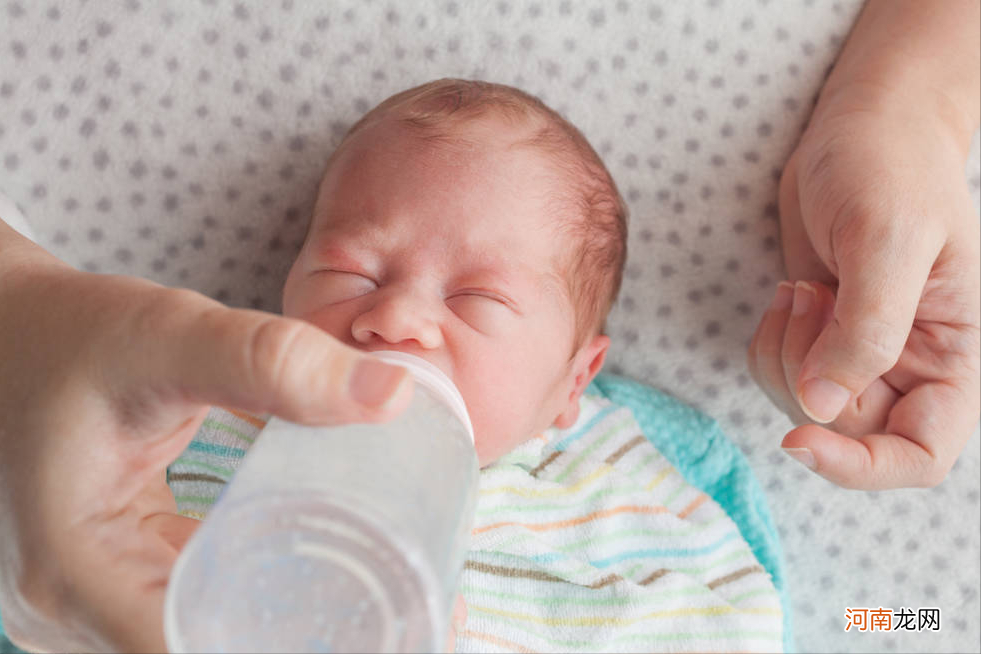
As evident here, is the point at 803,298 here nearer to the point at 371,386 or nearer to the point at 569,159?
the point at 569,159

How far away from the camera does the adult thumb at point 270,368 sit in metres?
0.61

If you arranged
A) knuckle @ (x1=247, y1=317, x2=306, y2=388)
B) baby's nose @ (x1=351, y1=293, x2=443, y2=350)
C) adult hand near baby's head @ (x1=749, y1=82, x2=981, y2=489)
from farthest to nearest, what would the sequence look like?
adult hand near baby's head @ (x1=749, y1=82, x2=981, y2=489) < baby's nose @ (x1=351, y1=293, x2=443, y2=350) < knuckle @ (x1=247, y1=317, x2=306, y2=388)

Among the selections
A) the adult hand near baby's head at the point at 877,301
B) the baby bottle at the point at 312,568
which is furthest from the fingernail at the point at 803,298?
the baby bottle at the point at 312,568

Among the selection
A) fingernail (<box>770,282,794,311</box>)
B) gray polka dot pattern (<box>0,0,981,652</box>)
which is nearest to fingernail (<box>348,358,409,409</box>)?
gray polka dot pattern (<box>0,0,981,652</box>)

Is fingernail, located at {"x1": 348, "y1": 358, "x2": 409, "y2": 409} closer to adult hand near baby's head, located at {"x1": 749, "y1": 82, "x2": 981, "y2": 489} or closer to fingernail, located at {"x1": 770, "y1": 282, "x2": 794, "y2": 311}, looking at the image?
adult hand near baby's head, located at {"x1": 749, "y1": 82, "x2": 981, "y2": 489}

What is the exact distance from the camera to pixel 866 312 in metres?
1.16

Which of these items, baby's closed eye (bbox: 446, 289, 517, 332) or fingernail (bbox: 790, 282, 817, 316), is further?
fingernail (bbox: 790, 282, 817, 316)

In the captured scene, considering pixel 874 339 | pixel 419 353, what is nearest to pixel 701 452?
pixel 874 339

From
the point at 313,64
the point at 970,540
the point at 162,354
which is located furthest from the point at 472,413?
the point at 970,540

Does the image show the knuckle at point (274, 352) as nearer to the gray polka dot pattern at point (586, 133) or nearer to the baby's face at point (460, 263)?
the baby's face at point (460, 263)

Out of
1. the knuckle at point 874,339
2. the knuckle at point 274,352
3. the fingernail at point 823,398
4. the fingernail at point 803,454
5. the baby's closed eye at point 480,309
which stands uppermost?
the knuckle at point 274,352

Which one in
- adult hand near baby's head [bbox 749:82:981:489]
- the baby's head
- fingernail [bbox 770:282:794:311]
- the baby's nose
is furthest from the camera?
fingernail [bbox 770:282:794:311]

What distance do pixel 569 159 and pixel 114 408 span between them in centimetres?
77

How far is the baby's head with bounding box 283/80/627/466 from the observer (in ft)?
3.52
